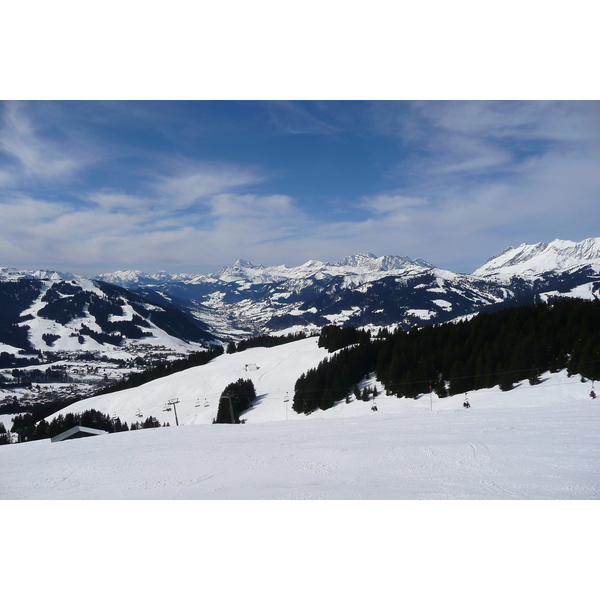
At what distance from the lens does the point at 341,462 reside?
365 inches

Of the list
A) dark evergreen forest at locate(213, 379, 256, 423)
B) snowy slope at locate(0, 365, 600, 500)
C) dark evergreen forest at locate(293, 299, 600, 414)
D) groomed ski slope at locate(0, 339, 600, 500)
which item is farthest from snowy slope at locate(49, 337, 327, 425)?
snowy slope at locate(0, 365, 600, 500)

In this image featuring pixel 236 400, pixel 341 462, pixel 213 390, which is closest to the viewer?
pixel 341 462

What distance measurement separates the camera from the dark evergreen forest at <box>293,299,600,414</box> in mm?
25969

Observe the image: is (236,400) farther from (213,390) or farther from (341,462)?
(341,462)

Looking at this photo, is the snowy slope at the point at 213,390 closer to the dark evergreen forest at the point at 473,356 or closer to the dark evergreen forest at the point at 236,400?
the dark evergreen forest at the point at 236,400

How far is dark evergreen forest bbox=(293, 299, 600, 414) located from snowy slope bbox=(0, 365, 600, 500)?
43.4 ft

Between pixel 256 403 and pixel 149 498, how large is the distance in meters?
39.2

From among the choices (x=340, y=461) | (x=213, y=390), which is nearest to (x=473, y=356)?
(x=340, y=461)

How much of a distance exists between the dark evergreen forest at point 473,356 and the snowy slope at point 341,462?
13.2 meters

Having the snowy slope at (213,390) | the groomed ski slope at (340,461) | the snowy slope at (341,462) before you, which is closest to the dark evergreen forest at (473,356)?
the snowy slope at (213,390)

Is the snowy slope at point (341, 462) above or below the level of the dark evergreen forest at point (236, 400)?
above

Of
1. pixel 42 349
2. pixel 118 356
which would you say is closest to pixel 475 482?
pixel 118 356

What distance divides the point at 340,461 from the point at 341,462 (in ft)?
0.26

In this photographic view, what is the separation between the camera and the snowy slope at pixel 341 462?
7719 mm
